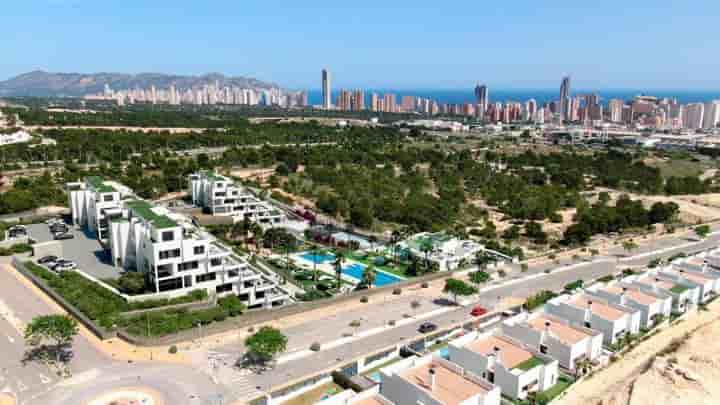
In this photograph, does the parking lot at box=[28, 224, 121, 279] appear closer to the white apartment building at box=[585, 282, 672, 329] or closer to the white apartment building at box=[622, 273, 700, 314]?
the white apartment building at box=[585, 282, 672, 329]

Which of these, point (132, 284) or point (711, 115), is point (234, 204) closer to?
point (132, 284)

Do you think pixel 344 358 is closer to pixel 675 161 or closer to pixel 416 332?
pixel 416 332

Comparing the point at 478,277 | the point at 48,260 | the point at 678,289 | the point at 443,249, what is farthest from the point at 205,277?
the point at 678,289

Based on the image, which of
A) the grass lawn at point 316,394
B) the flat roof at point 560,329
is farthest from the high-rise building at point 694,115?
the grass lawn at point 316,394

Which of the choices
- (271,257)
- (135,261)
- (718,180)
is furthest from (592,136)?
(135,261)

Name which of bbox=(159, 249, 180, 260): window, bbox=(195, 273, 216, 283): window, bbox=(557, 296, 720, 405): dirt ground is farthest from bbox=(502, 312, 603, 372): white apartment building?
bbox=(159, 249, 180, 260): window

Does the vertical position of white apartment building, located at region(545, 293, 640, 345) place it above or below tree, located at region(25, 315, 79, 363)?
below
